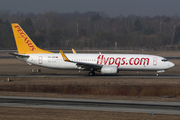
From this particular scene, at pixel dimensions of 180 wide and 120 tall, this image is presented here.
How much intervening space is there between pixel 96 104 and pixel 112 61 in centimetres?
2056

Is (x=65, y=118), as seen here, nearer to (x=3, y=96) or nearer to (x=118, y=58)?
(x=3, y=96)

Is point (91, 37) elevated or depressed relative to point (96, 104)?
elevated

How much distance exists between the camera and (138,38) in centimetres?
14725

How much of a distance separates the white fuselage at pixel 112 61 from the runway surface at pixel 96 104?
18.8 meters

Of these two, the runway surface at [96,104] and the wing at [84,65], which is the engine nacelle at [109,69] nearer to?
the wing at [84,65]

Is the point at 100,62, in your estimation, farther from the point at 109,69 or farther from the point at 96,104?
the point at 96,104

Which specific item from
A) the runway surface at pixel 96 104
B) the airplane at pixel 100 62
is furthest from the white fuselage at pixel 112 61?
the runway surface at pixel 96 104

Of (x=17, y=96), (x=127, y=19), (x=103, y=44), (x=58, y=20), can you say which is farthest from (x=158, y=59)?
(x=127, y=19)

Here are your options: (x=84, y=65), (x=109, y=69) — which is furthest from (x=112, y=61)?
(x=84, y=65)

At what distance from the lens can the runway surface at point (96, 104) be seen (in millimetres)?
18625

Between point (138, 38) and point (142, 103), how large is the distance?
5110 inches

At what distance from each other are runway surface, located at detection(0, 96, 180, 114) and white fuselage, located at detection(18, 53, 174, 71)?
18.8 meters

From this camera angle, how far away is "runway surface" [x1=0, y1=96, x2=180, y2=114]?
733 inches

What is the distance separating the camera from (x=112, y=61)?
40.4 metres
